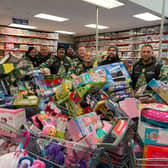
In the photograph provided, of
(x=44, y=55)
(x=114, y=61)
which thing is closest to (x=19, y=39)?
(x=44, y=55)

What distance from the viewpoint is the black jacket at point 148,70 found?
7.28 feet

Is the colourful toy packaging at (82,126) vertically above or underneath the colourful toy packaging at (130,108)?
underneath

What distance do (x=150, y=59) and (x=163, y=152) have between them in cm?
176

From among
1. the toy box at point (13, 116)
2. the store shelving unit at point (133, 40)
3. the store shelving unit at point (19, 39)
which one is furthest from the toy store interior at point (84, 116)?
the store shelving unit at point (19, 39)

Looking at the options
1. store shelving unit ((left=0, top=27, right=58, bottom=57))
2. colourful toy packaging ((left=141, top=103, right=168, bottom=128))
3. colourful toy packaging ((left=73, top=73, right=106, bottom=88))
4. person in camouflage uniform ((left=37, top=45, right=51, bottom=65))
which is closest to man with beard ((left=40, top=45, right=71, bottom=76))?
person in camouflage uniform ((left=37, top=45, right=51, bottom=65))

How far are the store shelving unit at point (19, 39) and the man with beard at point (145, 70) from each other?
6681 mm

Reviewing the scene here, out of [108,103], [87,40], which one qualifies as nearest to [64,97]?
[108,103]

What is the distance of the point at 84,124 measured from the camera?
107 cm

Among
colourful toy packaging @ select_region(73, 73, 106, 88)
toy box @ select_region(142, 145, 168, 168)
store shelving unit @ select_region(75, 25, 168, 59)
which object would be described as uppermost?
store shelving unit @ select_region(75, 25, 168, 59)

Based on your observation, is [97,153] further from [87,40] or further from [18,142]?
[87,40]

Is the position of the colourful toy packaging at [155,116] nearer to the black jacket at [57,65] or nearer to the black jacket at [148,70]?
the black jacket at [148,70]

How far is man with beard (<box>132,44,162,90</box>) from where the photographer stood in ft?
7.29

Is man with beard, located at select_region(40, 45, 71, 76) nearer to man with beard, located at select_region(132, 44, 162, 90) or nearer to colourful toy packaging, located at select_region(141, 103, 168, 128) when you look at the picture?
man with beard, located at select_region(132, 44, 162, 90)

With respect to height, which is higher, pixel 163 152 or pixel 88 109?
pixel 88 109
